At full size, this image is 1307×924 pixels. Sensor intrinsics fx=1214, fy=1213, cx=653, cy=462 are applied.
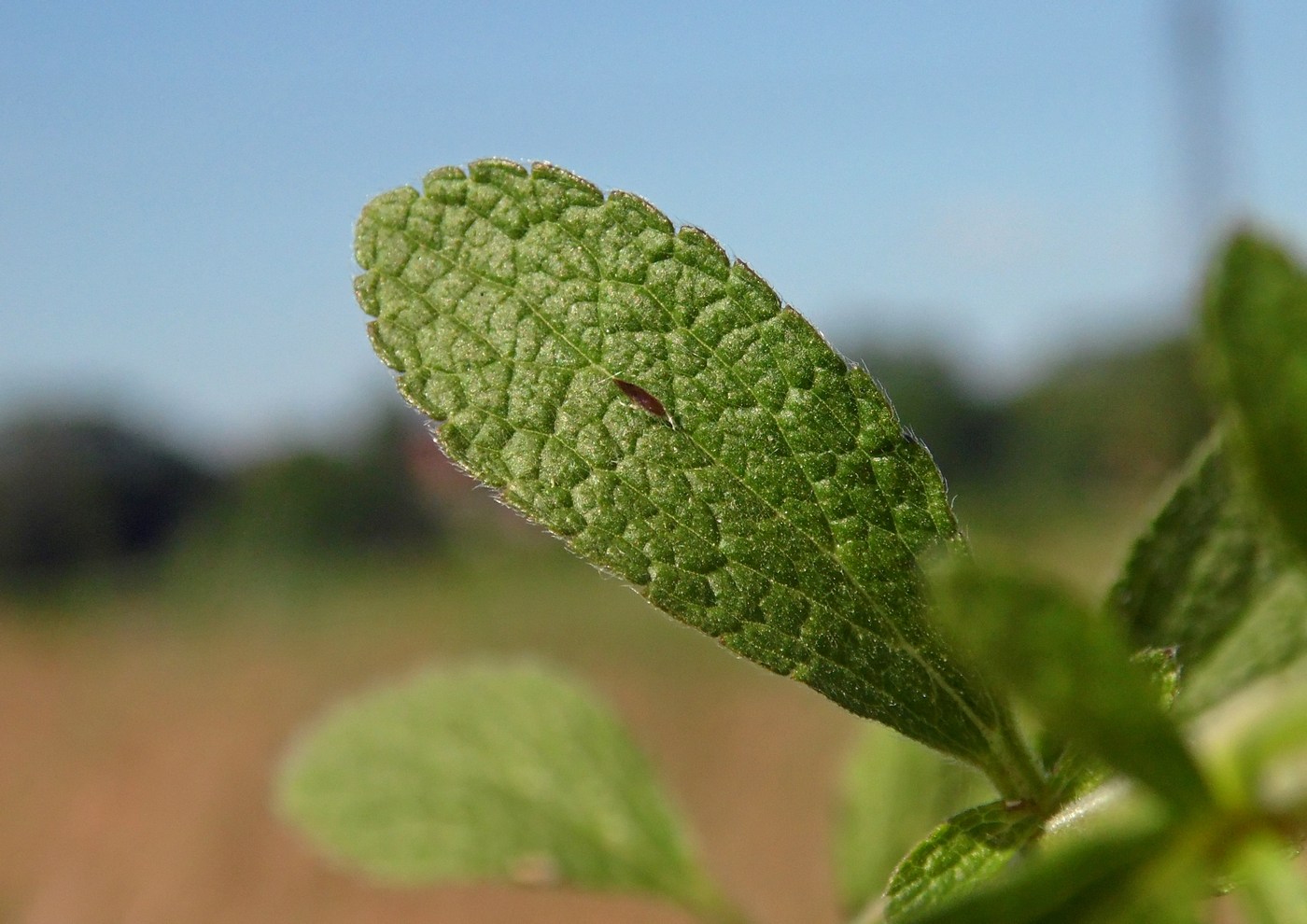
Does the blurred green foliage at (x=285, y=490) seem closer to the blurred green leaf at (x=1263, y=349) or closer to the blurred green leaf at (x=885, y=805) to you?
the blurred green leaf at (x=885, y=805)

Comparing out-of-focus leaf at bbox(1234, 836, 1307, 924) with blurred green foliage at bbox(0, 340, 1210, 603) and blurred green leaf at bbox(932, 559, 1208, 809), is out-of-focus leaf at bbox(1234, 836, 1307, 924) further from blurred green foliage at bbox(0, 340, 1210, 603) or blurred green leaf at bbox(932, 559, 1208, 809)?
blurred green foliage at bbox(0, 340, 1210, 603)

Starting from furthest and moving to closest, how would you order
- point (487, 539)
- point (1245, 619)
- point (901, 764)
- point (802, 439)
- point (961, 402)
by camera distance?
1. point (487, 539)
2. point (961, 402)
3. point (901, 764)
4. point (1245, 619)
5. point (802, 439)

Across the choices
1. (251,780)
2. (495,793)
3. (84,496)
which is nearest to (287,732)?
(251,780)

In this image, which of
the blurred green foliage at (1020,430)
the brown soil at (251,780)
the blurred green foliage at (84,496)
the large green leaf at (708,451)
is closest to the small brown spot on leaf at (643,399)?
the large green leaf at (708,451)

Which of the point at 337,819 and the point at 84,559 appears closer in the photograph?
the point at 337,819

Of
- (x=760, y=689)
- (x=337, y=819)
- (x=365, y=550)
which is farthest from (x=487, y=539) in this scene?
(x=337, y=819)

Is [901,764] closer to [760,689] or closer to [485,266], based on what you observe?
[485,266]

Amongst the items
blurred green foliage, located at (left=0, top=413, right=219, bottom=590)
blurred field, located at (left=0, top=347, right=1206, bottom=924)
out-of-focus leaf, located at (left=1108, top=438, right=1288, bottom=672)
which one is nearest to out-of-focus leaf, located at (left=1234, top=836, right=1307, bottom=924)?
out-of-focus leaf, located at (left=1108, top=438, right=1288, bottom=672)
